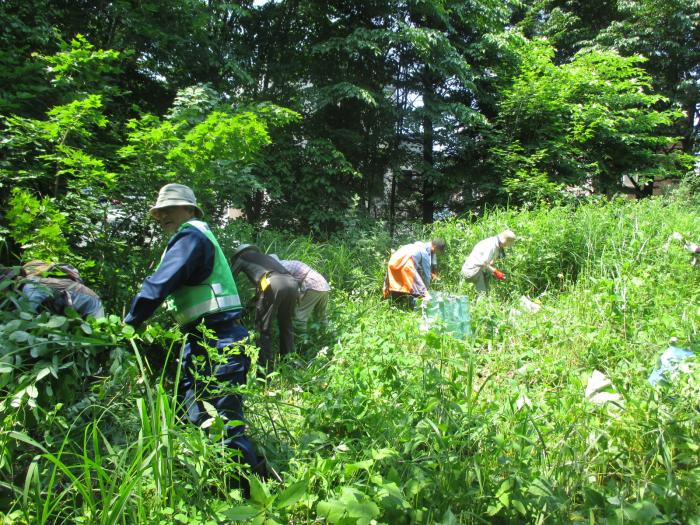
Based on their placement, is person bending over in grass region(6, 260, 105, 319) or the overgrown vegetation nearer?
the overgrown vegetation

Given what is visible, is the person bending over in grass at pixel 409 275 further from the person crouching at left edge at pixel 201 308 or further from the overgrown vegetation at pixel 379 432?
the person crouching at left edge at pixel 201 308

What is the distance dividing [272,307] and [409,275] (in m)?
2.29

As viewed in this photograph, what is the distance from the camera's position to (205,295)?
8.04ft

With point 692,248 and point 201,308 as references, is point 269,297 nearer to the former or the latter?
point 201,308

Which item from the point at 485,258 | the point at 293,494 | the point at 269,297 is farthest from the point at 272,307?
the point at 485,258

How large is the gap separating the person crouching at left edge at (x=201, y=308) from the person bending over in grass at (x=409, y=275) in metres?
3.48

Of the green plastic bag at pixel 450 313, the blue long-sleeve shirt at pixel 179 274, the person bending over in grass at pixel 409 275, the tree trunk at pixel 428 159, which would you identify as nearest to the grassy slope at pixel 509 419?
the green plastic bag at pixel 450 313

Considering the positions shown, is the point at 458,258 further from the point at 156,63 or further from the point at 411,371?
the point at 156,63

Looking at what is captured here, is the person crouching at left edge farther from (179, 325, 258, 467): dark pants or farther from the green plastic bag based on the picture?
the green plastic bag

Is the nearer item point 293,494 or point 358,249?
point 293,494

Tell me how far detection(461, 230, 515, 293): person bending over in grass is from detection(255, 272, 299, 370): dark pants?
3.10m

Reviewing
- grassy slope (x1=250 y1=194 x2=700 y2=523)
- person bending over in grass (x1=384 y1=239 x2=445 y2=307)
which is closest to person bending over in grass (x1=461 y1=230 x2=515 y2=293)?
person bending over in grass (x1=384 y1=239 x2=445 y2=307)

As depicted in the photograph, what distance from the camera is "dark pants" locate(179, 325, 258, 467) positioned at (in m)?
2.22

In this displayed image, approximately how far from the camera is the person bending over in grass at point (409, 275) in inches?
227
